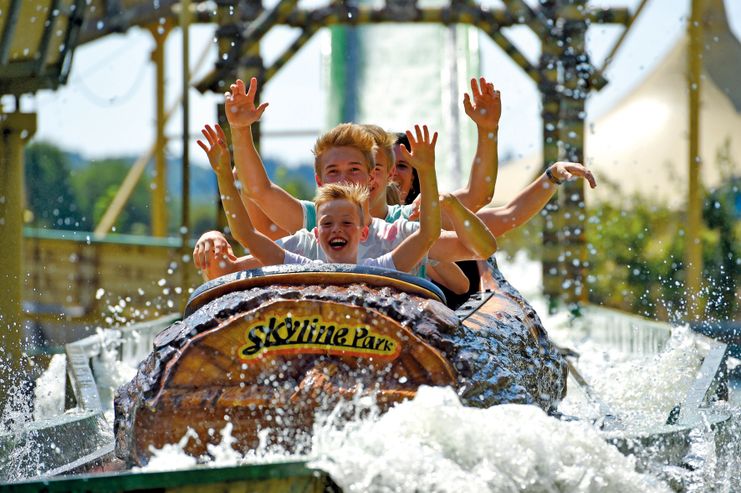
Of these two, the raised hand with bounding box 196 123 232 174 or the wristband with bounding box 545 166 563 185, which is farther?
the wristband with bounding box 545 166 563 185

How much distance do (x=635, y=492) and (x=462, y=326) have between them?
52cm

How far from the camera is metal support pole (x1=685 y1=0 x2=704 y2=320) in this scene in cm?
805

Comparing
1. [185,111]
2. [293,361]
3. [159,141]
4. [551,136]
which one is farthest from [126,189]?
[293,361]

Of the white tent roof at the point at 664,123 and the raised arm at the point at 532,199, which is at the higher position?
the white tent roof at the point at 664,123

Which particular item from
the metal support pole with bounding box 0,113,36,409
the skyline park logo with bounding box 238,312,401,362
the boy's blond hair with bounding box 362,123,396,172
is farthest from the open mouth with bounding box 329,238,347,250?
the metal support pole with bounding box 0,113,36,409

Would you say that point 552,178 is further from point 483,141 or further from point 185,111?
point 185,111

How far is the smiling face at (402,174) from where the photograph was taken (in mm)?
4184

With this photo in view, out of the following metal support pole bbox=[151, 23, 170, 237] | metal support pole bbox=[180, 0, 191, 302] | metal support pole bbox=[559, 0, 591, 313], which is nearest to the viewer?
metal support pole bbox=[559, 0, 591, 313]

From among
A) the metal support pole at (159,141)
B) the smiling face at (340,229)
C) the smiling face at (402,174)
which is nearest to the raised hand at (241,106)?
the smiling face at (340,229)

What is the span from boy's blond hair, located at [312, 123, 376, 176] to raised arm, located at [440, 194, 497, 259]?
36cm

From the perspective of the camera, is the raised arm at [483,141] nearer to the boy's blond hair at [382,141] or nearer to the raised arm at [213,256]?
the boy's blond hair at [382,141]

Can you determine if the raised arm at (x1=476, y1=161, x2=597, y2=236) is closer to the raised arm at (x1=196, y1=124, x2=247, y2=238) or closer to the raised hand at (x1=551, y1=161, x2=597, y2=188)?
the raised hand at (x1=551, y1=161, x2=597, y2=188)

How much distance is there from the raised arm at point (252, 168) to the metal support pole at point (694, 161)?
498cm

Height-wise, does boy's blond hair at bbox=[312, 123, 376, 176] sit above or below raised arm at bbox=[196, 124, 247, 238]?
above
